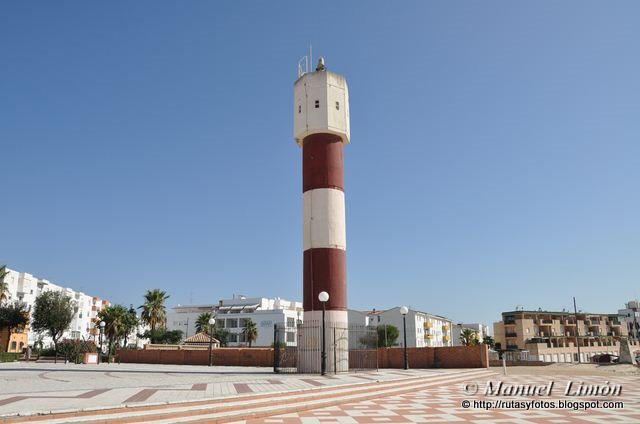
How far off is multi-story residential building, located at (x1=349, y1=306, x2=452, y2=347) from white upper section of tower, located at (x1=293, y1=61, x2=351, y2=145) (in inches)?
2692

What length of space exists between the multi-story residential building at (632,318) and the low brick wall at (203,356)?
113 m

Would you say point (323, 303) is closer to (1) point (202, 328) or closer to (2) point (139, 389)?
(2) point (139, 389)

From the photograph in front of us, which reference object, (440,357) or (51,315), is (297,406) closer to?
(440,357)

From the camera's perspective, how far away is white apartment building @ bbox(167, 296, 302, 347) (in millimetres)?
95625

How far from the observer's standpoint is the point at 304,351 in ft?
80.5

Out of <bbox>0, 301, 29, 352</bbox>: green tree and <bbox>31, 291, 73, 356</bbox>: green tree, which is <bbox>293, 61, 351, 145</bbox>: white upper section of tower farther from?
<bbox>31, 291, 73, 356</bbox>: green tree

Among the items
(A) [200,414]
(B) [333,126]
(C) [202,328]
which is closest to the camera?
(A) [200,414]

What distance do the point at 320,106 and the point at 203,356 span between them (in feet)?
74.6

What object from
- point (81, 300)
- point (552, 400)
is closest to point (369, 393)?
point (552, 400)

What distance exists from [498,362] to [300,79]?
30.4 meters

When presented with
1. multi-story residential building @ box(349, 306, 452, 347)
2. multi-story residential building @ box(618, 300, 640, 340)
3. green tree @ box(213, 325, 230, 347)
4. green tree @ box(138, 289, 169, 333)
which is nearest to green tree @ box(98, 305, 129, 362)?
green tree @ box(138, 289, 169, 333)

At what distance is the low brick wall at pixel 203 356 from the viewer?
3544cm

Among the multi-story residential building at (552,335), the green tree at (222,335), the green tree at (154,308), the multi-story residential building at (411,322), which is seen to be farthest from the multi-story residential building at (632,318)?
the green tree at (154,308)

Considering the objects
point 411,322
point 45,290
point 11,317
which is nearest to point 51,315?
point 11,317
